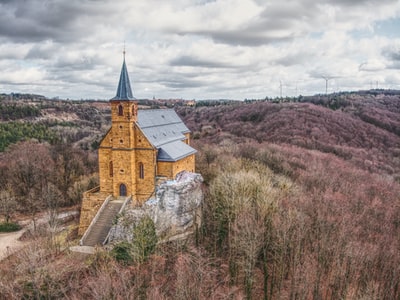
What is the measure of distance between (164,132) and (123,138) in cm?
646

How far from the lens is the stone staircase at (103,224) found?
3416cm

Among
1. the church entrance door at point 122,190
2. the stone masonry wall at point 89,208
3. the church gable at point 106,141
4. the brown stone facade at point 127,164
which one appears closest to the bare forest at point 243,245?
the stone masonry wall at point 89,208

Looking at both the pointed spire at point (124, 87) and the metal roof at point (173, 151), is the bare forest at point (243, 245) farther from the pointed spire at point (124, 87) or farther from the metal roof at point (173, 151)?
the pointed spire at point (124, 87)

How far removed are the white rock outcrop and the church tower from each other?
9.36ft

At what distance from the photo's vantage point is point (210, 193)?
3678cm

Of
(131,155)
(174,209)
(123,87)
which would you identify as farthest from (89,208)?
(123,87)

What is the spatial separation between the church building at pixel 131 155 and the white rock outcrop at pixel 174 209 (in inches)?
67.5

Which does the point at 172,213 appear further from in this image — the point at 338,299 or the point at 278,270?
the point at 338,299

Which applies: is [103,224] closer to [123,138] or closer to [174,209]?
[174,209]

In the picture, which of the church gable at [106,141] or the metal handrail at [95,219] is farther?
the church gable at [106,141]

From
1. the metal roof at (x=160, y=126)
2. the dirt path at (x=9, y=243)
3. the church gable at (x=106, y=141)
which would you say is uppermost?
the metal roof at (x=160, y=126)

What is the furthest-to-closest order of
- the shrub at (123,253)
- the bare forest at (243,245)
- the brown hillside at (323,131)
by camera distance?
the brown hillside at (323,131), the shrub at (123,253), the bare forest at (243,245)

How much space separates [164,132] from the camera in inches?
1670

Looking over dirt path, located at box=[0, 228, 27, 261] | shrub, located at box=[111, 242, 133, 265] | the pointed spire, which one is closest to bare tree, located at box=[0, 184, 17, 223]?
dirt path, located at box=[0, 228, 27, 261]
